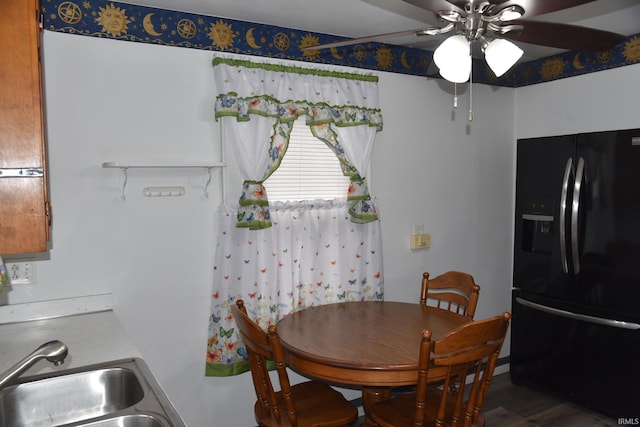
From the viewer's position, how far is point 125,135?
8.04 feet

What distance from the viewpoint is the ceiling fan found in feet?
5.35

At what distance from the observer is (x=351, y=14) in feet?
8.67

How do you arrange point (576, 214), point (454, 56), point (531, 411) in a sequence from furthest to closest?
1. point (531, 411)
2. point (576, 214)
3. point (454, 56)

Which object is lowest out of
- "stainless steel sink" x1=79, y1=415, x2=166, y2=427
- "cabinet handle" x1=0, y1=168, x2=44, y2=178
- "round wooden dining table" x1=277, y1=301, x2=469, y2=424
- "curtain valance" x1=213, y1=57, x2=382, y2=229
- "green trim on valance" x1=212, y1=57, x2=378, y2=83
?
"round wooden dining table" x1=277, y1=301, x2=469, y2=424

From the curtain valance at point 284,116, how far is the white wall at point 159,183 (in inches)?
5.0

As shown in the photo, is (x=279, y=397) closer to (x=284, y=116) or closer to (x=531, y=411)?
(x=284, y=116)

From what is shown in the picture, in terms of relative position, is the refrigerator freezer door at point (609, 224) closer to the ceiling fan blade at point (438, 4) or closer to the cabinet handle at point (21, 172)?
the ceiling fan blade at point (438, 4)

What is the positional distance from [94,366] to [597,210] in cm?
294

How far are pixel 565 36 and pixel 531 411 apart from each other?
2447 mm

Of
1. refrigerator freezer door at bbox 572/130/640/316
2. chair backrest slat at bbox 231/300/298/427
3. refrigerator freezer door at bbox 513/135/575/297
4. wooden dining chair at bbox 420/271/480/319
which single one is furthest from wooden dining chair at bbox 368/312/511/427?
refrigerator freezer door at bbox 513/135/575/297

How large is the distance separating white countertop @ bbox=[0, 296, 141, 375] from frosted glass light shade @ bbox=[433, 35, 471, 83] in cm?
160

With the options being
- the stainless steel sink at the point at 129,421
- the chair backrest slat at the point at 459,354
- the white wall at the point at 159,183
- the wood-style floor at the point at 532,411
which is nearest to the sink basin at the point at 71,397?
the stainless steel sink at the point at 129,421

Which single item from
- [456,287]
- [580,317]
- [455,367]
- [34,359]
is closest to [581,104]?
[580,317]

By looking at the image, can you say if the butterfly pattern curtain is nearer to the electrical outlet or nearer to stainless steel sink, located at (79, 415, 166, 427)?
the electrical outlet
